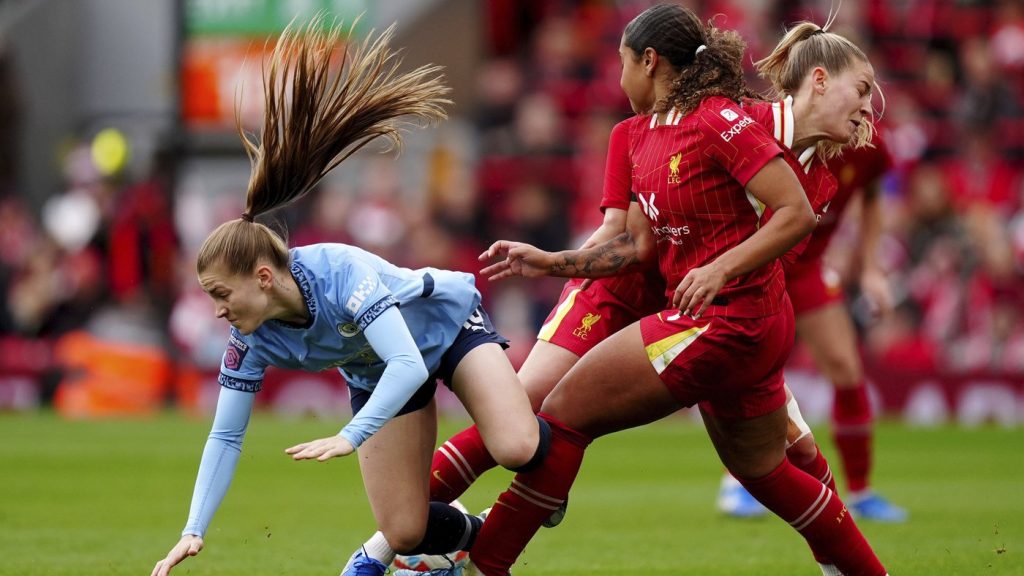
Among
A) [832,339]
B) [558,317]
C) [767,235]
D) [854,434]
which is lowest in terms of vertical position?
[854,434]

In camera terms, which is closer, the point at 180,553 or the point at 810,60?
the point at 180,553

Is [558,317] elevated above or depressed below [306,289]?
below

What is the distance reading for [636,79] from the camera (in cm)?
528

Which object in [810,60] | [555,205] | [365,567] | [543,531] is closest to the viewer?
[810,60]

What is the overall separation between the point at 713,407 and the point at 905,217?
35.4 feet

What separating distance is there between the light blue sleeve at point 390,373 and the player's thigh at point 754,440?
111 cm

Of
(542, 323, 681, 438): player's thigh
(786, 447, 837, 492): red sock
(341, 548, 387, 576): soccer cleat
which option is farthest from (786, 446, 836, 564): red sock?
(341, 548, 387, 576): soccer cleat

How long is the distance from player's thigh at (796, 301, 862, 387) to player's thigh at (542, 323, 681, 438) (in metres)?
3.00

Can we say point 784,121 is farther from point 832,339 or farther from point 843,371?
point 843,371

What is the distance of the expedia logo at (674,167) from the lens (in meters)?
5.09

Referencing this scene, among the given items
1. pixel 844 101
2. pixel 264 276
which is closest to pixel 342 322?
pixel 264 276

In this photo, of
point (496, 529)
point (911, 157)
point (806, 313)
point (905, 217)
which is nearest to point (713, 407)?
point (496, 529)

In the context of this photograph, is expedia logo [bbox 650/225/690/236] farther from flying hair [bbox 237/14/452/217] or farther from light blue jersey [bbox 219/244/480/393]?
flying hair [bbox 237/14/452/217]

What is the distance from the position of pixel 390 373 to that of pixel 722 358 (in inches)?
44.1
